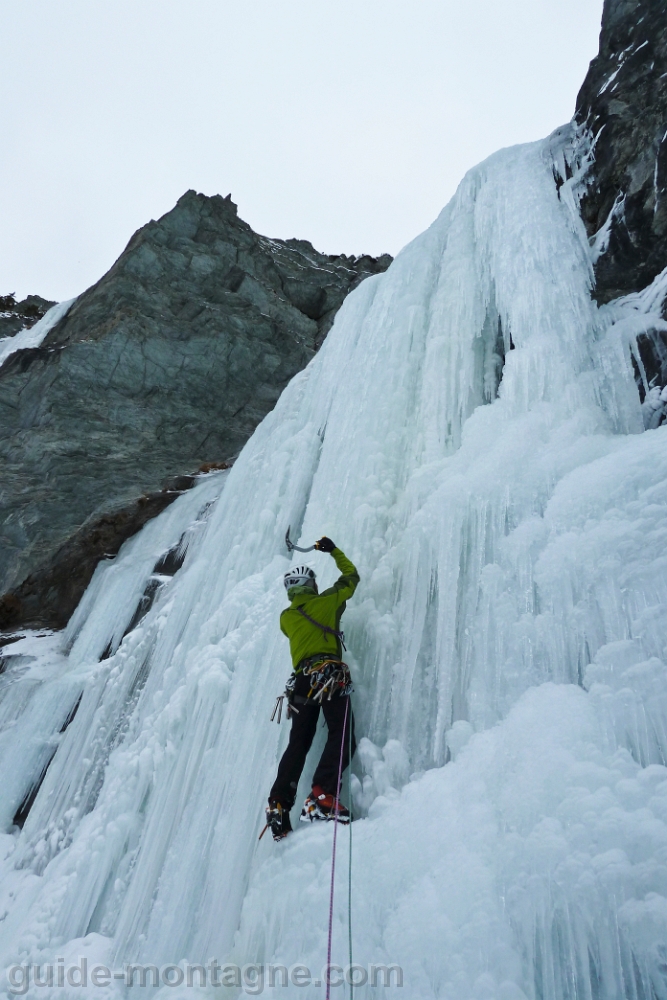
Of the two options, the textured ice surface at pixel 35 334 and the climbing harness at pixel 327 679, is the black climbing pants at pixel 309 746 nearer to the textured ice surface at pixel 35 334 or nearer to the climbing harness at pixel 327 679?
the climbing harness at pixel 327 679

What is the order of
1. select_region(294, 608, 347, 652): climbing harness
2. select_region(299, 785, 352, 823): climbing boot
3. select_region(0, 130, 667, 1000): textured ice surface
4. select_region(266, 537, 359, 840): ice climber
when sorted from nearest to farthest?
select_region(0, 130, 667, 1000): textured ice surface
select_region(299, 785, 352, 823): climbing boot
select_region(266, 537, 359, 840): ice climber
select_region(294, 608, 347, 652): climbing harness

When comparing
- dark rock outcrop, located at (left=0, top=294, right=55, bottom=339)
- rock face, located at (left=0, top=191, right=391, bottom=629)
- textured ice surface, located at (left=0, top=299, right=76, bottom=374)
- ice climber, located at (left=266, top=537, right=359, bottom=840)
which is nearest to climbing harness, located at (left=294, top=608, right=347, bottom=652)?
ice climber, located at (left=266, top=537, right=359, bottom=840)

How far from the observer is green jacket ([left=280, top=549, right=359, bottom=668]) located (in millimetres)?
3834

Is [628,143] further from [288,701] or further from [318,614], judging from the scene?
[288,701]

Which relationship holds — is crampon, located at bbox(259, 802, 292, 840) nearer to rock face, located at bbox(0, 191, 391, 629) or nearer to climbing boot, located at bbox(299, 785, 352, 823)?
climbing boot, located at bbox(299, 785, 352, 823)

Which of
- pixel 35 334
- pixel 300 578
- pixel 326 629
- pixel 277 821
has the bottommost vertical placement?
pixel 277 821

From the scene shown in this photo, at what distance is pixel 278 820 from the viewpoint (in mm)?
3406

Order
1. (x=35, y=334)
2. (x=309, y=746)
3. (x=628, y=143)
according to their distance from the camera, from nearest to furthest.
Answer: (x=309, y=746) → (x=628, y=143) → (x=35, y=334)

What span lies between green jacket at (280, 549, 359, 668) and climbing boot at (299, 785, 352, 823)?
2.37ft

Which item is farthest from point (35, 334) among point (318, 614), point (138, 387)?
point (318, 614)

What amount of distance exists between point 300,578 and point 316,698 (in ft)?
3.10

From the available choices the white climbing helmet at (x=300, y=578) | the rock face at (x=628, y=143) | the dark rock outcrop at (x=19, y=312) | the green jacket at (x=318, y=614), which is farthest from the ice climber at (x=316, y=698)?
the dark rock outcrop at (x=19, y=312)

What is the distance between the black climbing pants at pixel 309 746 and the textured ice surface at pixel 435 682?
0.50 ft

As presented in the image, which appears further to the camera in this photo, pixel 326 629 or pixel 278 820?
pixel 326 629
